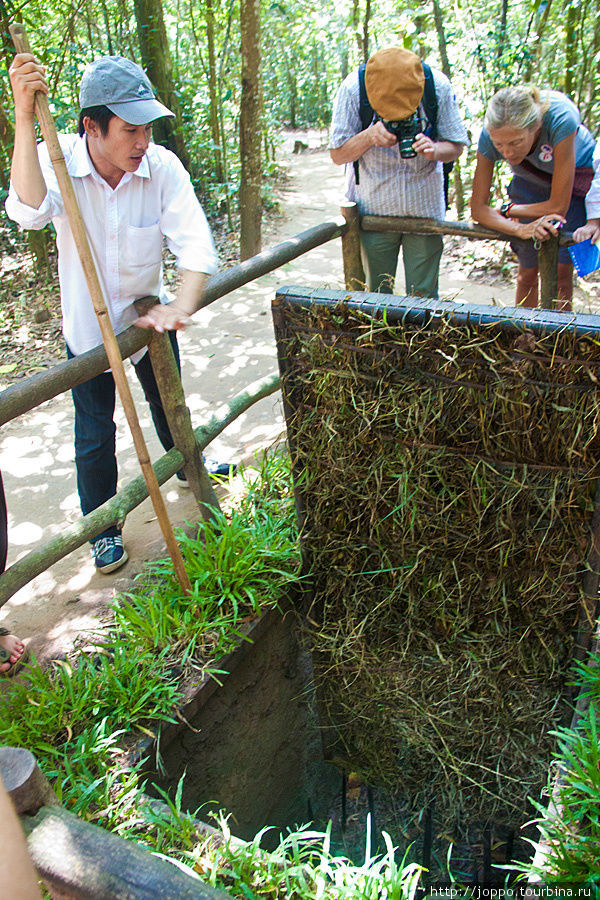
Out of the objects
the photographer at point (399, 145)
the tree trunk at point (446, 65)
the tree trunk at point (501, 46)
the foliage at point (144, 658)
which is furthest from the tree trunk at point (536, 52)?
the foliage at point (144, 658)

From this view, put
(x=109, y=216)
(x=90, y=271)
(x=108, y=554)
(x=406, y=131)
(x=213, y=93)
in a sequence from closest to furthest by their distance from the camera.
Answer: (x=90, y=271)
(x=109, y=216)
(x=108, y=554)
(x=406, y=131)
(x=213, y=93)

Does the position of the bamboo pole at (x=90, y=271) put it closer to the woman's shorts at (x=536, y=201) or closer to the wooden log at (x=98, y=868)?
the wooden log at (x=98, y=868)

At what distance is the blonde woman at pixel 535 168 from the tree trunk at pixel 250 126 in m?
3.96

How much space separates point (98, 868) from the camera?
1.28 meters

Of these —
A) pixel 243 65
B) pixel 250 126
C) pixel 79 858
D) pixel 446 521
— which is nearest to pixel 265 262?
pixel 446 521

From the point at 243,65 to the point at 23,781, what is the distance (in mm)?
6865

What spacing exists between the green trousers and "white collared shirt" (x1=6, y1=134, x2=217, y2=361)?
4.57 ft

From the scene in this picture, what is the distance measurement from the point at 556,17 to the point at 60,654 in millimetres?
8557

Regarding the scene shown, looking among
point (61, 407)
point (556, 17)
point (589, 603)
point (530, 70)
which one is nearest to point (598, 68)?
point (530, 70)

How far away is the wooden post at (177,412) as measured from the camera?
2.78m

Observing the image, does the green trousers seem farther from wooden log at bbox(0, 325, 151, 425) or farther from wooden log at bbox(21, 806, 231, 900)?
→ wooden log at bbox(21, 806, 231, 900)

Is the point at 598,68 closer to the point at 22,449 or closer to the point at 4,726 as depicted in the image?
the point at 22,449

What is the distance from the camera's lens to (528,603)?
7.88 ft

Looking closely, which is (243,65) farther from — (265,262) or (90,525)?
(90,525)
